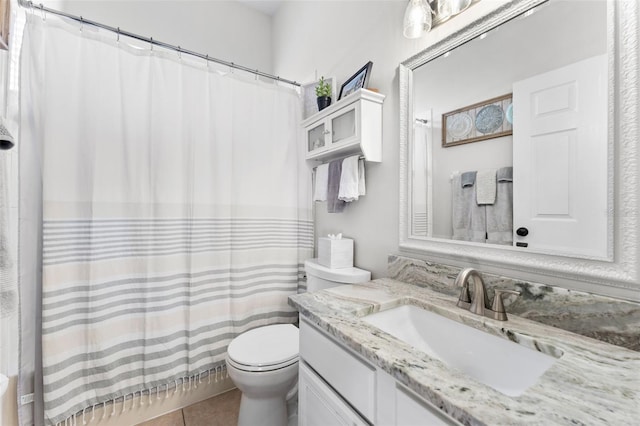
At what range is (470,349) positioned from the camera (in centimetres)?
83

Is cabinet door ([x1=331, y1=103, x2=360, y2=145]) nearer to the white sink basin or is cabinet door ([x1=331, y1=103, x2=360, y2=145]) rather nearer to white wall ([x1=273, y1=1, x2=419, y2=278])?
white wall ([x1=273, y1=1, x2=419, y2=278])

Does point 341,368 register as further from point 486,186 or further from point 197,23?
point 197,23

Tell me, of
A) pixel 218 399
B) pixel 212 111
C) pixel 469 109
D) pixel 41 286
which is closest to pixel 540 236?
pixel 469 109

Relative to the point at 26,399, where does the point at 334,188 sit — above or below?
above

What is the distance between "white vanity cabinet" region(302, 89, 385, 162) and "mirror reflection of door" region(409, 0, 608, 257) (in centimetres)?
21

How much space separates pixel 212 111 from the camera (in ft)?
5.51

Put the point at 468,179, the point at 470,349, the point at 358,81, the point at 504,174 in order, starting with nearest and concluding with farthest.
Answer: the point at 470,349, the point at 504,174, the point at 468,179, the point at 358,81

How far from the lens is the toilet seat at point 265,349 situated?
1281 mm

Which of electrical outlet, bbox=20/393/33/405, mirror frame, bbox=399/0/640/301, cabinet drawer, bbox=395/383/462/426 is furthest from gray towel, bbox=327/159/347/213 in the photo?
electrical outlet, bbox=20/393/33/405

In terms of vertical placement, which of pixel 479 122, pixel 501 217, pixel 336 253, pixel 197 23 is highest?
pixel 197 23

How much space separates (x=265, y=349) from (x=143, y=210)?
3.17 ft

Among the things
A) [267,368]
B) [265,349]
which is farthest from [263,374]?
[265,349]

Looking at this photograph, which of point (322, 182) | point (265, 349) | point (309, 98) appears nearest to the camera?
point (265, 349)

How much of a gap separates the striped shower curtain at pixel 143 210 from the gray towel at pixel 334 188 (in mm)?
407
